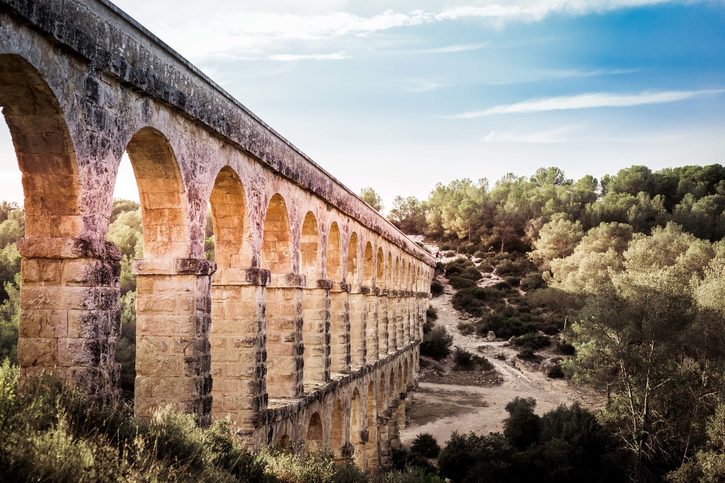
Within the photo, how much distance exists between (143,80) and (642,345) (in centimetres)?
1637

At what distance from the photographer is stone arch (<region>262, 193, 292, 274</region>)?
36.7 ft

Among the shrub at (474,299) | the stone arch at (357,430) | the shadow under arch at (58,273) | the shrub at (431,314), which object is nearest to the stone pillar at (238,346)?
the shadow under arch at (58,273)

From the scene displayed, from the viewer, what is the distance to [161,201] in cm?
750

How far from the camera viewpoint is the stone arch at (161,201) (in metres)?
7.23

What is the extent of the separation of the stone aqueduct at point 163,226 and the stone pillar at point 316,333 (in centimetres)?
3

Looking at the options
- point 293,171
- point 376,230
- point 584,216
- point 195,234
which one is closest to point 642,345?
point 376,230

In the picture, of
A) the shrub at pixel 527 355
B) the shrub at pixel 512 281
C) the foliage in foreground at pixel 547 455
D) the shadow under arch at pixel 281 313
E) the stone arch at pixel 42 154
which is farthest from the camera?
the shrub at pixel 512 281

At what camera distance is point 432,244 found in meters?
66.9

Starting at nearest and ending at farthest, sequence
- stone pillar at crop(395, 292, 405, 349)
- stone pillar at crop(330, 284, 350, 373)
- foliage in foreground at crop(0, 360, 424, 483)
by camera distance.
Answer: foliage in foreground at crop(0, 360, 424, 483)
stone pillar at crop(330, 284, 350, 373)
stone pillar at crop(395, 292, 405, 349)

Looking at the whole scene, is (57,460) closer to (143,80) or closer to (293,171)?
(143,80)

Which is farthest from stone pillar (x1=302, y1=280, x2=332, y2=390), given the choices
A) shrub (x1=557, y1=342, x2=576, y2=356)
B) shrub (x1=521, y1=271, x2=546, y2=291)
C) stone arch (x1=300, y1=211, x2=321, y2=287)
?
shrub (x1=521, y1=271, x2=546, y2=291)

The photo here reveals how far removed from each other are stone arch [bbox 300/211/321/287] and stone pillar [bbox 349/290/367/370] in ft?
15.1

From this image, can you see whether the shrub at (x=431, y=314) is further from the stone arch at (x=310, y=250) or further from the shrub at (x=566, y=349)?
the stone arch at (x=310, y=250)

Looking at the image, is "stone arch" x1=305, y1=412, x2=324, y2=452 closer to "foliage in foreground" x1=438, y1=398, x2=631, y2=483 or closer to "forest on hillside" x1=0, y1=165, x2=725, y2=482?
"forest on hillside" x1=0, y1=165, x2=725, y2=482
